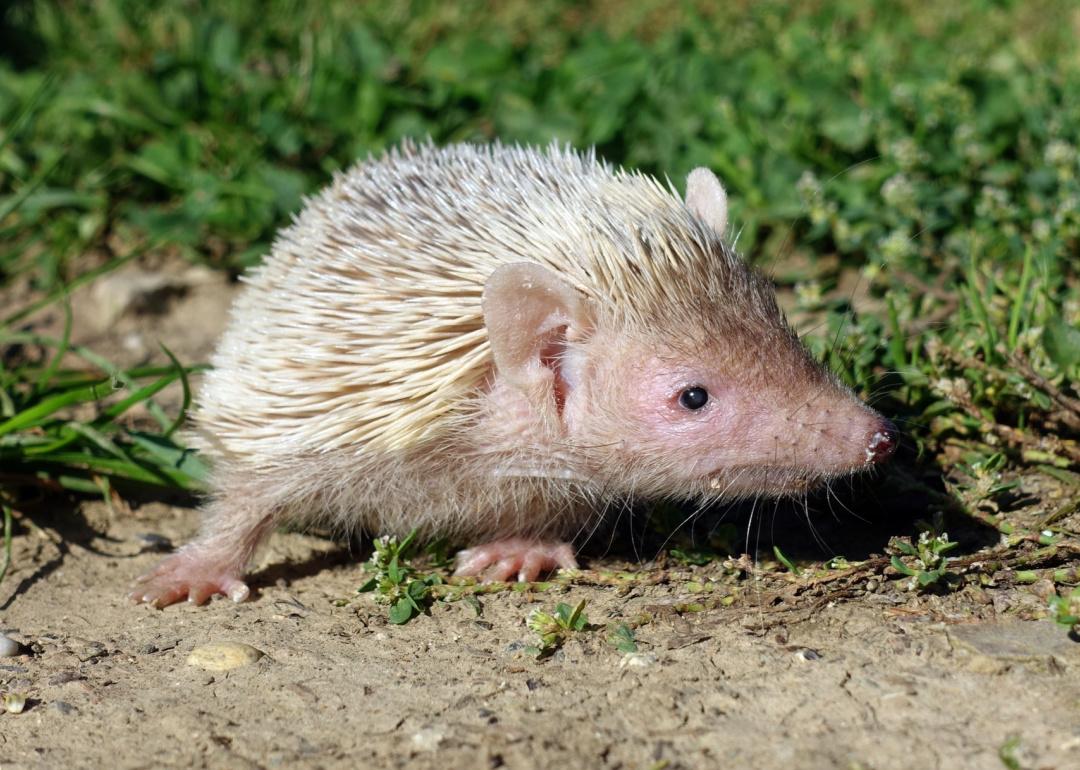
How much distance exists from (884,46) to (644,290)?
397 cm

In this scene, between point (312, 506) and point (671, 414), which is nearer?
point (671, 414)

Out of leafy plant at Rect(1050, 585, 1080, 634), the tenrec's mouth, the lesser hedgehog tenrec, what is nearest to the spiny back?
the lesser hedgehog tenrec

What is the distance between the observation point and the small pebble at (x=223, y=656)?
3320 mm

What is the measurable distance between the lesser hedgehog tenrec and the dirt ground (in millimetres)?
266

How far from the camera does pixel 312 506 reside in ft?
12.6

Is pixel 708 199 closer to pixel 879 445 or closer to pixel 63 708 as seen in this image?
pixel 879 445

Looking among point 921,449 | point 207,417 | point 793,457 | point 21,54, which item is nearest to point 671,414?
point 793,457

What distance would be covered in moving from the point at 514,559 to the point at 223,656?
947 millimetres

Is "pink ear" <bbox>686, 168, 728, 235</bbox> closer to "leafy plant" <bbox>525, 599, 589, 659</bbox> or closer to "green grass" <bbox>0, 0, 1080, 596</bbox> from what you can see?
"green grass" <bbox>0, 0, 1080, 596</bbox>

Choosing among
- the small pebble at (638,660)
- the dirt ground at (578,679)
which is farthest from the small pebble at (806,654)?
the small pebble at (638,660)

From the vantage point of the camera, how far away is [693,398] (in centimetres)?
336

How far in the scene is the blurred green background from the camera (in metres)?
4.26

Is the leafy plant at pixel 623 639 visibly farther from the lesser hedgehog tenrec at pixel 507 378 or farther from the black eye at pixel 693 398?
the black eye at pixel 693 398

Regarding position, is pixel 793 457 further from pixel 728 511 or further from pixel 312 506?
pixel 312 506
